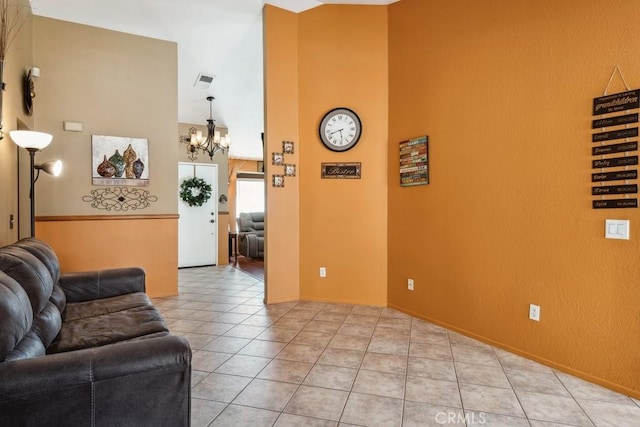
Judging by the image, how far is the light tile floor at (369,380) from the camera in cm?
181

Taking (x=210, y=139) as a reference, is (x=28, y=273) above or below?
below

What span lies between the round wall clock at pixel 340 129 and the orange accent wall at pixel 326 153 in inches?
2.7

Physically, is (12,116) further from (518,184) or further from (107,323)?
(518,184)

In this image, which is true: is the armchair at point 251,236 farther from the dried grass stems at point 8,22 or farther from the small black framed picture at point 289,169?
the dried grass stems at point 8,22

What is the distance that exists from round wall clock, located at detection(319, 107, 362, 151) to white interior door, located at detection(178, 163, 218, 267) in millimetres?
3619

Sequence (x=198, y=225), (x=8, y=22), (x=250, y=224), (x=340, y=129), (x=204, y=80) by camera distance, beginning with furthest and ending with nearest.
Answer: (x=250, y=224), (x=198, y=225), (x=204, y=80), (x=340, y=129), (x=8, y=22)

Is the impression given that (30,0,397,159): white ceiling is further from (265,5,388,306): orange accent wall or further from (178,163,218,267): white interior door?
(178,163,218,267): white interior door

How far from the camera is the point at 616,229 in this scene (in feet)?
6.87

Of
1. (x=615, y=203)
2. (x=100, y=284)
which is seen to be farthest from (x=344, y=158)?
(x=100, y=284)

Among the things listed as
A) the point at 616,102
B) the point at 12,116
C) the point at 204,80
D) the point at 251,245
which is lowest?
the point at 251,245

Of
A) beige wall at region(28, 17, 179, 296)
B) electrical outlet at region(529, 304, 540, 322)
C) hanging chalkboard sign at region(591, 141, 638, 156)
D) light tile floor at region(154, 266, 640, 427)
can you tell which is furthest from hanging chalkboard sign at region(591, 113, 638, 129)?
beige wall at region(28, 17, 179, 296)

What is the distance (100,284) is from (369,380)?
83.1 inches

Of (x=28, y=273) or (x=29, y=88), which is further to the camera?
(x=29, y=88)

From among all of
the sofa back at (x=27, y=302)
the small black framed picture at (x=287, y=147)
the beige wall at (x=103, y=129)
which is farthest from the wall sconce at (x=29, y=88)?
the small black framed picture at (x=287, y=147)
